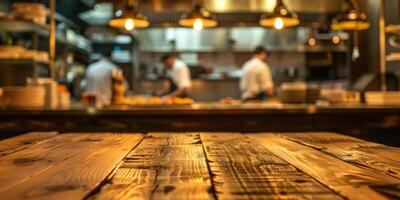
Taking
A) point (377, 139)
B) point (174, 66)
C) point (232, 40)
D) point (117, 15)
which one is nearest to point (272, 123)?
point (377, 139)

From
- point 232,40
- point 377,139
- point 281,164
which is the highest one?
point 232,40

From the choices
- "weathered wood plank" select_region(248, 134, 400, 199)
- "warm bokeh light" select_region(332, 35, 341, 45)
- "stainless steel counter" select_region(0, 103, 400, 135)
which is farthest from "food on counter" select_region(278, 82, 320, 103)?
"warm bokeh light" select_region(332, 35, 341, 45)

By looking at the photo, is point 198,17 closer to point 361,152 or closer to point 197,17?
point 197,17

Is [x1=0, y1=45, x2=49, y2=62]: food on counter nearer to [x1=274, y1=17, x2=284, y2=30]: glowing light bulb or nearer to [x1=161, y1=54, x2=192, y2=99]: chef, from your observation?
[x1=274, y1=17, x2=284, y2=30]: glowing light bulb

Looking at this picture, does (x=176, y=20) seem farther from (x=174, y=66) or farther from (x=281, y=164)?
(x=281, y=164)

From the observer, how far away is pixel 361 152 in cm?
154

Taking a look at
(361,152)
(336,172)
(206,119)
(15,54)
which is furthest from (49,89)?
(336,172)

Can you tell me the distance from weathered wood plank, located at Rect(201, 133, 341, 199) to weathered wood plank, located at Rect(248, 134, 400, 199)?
3 cm

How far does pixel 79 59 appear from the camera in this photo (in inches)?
337

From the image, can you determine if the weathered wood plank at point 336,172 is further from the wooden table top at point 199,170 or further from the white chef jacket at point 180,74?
the white chef jacket at point 180,74

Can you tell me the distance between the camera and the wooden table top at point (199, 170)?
3.02 ft

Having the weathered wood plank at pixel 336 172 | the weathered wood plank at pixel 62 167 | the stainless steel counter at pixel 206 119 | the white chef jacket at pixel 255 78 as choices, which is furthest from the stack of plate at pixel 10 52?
the white chef jacket at pixel 255 78

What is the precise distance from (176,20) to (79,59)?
2.18 meters

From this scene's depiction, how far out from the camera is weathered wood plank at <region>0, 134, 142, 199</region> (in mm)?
924
